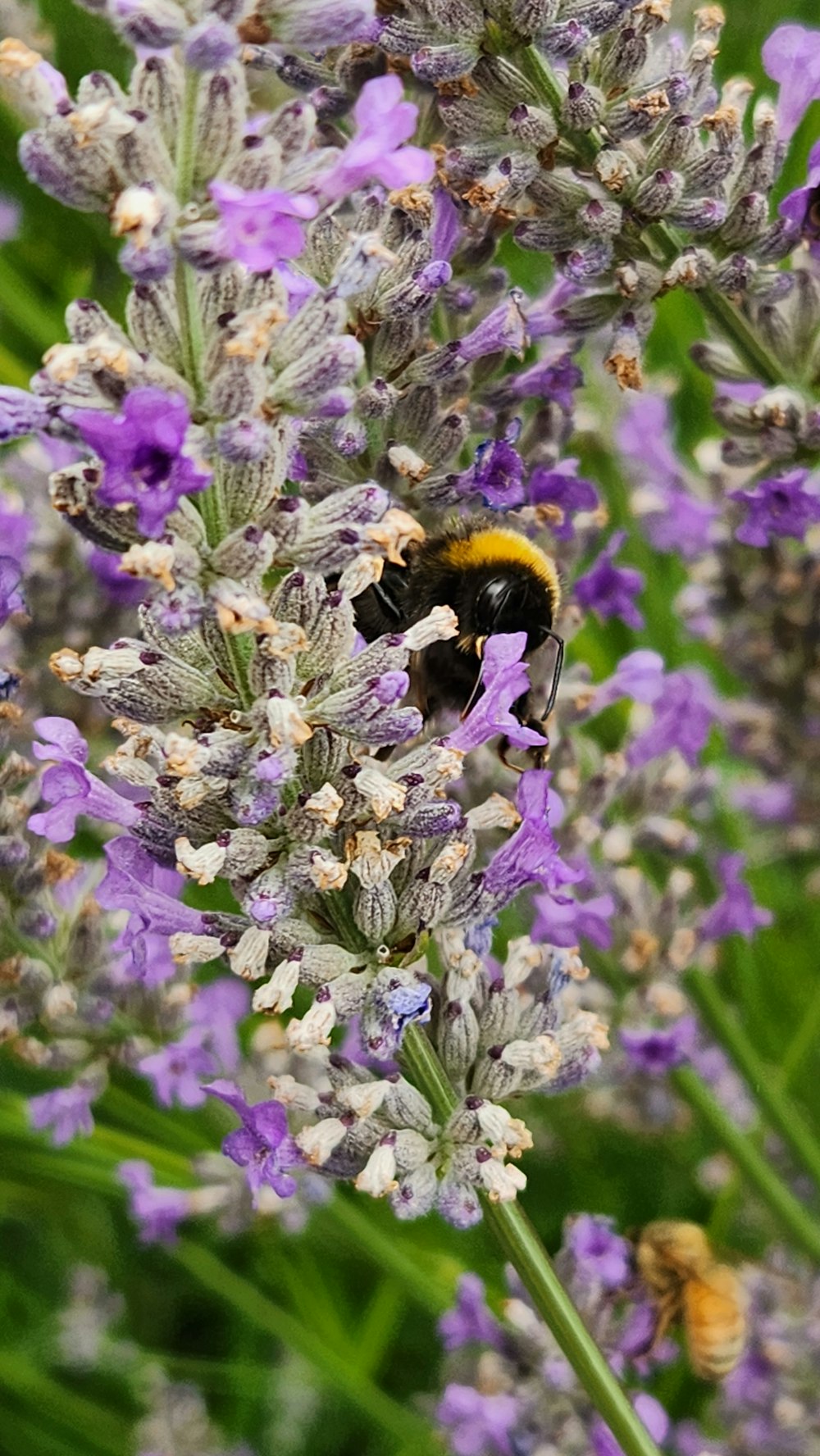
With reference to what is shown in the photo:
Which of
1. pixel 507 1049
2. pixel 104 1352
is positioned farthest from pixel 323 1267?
pixel 507 1049

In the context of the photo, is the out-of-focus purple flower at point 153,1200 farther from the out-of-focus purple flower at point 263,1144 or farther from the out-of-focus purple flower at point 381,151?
the out-of-focus purple flower at point 381,151

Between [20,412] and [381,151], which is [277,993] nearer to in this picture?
[20,412]

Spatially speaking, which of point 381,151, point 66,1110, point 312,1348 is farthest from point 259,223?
point 312,1348

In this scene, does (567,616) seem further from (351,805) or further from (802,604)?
(351,805)

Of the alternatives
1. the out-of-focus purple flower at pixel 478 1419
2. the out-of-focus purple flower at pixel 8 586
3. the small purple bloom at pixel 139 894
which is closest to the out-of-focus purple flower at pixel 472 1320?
the out-of-focus purple flower at pixel 478 1419

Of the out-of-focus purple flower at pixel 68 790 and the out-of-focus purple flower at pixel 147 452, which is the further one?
the out-of-focus purple flower at pixel 68 790

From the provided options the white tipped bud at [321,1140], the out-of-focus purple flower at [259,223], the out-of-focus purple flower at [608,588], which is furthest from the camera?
the out-of-focus purple flower at [608,588]

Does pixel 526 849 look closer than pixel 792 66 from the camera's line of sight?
Yes
